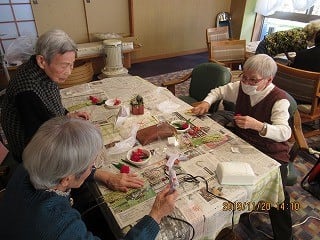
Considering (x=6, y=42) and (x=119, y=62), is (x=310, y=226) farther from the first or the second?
(x=6, y=42)

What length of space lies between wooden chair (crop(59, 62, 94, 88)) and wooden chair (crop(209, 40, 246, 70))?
6.16ft

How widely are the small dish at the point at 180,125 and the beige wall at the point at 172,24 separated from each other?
354 cm

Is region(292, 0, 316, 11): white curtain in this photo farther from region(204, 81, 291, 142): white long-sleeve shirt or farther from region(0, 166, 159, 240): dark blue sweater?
region(0, 166, 159, 240): dark blue sweater

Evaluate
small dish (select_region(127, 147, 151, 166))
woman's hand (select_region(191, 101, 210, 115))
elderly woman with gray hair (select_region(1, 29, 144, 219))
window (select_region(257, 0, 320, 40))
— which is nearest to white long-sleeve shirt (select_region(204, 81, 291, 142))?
woman's hand (select_region(191, 101, 210, 115))

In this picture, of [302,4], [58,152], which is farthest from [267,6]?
[58,152]

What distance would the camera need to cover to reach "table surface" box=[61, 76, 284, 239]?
2.96 ft

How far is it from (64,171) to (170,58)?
15.4 ft

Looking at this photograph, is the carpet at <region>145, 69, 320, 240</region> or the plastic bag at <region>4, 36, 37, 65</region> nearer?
the carpet at <region>145, 69, 320, 240</region>

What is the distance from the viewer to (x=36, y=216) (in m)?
0.69

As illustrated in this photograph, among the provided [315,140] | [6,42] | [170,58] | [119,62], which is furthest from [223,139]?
[170,58]

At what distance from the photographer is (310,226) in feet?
5.34

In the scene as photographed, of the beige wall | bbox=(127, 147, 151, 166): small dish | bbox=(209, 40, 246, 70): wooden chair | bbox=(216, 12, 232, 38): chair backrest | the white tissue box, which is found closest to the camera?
the white tissue box

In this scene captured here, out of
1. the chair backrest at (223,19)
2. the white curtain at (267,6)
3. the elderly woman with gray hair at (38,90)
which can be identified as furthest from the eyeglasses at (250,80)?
the chair backrest at (223,19)

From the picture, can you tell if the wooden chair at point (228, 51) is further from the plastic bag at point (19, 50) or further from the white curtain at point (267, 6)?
the plastic bag at point (19, 50)
